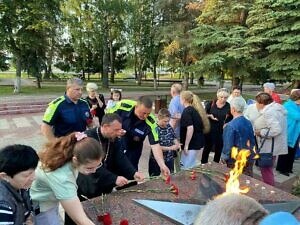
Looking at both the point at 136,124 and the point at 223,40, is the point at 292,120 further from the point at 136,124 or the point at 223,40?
the point at 223,40

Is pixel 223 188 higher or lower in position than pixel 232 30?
lower

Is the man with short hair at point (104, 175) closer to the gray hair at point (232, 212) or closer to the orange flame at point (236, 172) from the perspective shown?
the orange flame at point (236, 172)

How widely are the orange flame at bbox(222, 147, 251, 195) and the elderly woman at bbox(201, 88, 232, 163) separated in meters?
1.58

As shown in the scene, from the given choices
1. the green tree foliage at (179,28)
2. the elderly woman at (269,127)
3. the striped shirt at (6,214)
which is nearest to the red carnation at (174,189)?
the striped shirt at (6,214)

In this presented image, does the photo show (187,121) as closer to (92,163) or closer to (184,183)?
(184,183)

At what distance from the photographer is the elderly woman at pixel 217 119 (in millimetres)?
5672

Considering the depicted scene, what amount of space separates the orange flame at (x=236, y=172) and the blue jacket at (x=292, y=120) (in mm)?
2080

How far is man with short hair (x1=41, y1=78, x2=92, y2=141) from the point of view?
4.19 m

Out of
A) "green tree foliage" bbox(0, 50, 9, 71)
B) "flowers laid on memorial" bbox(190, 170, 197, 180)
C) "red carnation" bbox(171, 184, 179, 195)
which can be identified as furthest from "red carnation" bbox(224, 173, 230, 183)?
"green tree foliage" bbox(0, 50, 9, 71)

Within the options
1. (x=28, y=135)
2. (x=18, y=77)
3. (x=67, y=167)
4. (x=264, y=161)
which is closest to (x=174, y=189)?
(x=67, y=167)

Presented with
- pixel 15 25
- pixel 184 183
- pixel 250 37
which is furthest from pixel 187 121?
pixel 15 25

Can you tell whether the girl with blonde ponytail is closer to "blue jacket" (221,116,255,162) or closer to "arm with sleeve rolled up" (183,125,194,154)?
"arm with sleeve rolled up" (183,125,194,154)

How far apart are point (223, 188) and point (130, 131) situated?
50.8 inches

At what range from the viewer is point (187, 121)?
4965 millimetres
